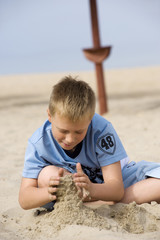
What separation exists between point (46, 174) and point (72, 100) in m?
0.53

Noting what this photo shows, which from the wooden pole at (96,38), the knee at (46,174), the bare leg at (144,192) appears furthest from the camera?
the wooden pole at (96,38)

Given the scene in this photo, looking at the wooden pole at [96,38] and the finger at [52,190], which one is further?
the wooden pole at [96,38]

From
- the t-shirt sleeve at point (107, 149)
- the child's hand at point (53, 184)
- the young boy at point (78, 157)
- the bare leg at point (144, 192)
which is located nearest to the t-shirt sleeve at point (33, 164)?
the young boy at point (78, 157)

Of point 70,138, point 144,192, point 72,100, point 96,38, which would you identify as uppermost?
point 96,38

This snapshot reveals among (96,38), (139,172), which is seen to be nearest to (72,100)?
(139,172)

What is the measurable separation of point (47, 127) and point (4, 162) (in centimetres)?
162

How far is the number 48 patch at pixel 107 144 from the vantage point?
2205 millimetres

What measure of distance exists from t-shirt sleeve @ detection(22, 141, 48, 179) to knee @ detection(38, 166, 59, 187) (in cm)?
3

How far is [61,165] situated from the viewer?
2.28 meters

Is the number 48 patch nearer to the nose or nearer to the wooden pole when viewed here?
the nose

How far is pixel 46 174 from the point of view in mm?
2184

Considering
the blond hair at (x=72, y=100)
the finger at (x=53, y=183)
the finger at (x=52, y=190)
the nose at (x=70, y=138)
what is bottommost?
the finger at (x=52, y=190)

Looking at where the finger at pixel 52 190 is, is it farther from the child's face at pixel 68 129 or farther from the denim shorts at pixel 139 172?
the denim shorts at pixel 139 172

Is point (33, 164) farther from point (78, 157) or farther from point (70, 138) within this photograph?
point (70, 138)
